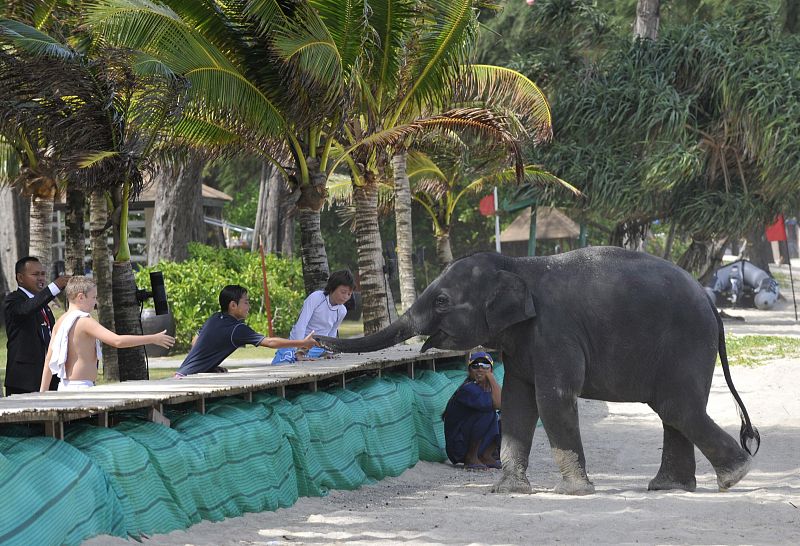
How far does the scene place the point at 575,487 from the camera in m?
9.53

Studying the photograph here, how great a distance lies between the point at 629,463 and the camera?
38.9 ft

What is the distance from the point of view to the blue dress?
11164 mm

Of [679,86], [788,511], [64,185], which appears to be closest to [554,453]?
[788,511]

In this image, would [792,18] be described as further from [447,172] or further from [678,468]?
[678,468]

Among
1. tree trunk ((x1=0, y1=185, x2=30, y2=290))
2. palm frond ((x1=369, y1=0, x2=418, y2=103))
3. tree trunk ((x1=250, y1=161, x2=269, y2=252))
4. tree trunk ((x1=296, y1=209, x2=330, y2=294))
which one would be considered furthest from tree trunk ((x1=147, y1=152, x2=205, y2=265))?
palm frond ((x1=369, y1=0, x2=418, y2=103))

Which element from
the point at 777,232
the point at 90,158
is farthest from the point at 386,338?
the point at 777,232

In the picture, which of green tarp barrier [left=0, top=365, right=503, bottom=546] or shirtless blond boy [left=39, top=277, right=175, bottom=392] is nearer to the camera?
green tarp barrier [left=0, top=365, right=503, bottom=546]

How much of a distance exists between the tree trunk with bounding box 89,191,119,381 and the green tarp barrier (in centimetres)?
599

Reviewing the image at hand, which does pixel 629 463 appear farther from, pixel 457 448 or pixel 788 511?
pixel 788 511

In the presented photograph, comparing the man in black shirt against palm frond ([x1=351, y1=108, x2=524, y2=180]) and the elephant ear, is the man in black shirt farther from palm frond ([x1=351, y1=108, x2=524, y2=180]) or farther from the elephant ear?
palm frond ([x1=351, y1=108, x2=524, y2=180])

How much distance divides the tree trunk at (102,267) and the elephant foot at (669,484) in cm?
874

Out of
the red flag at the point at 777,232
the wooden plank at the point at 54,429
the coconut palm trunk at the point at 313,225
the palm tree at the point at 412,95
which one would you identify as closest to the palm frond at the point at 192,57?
the coconut palm trunk at the point at 313,225

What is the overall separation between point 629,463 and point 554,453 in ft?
8.18

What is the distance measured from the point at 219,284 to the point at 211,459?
16.3 m
